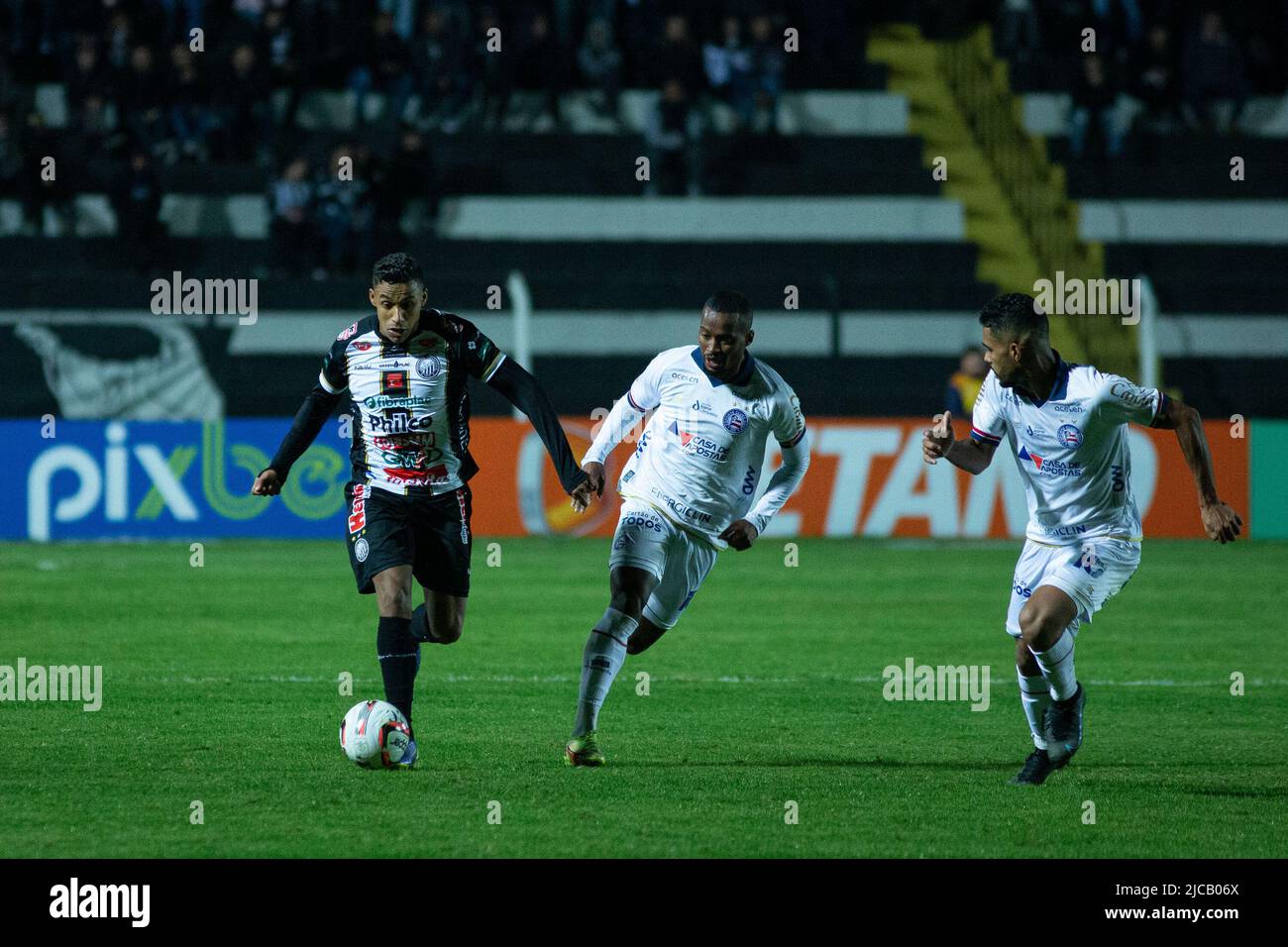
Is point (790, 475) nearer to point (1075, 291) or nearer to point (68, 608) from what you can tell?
point (68, 608)

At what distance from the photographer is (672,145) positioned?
25.3 m

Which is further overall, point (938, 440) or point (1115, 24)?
point (1115, 24)

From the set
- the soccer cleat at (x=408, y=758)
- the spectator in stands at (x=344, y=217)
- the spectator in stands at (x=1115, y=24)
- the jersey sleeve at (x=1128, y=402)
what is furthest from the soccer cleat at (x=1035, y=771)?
the spectator in stands at (x=1115, y=24)

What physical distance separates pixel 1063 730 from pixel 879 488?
11805mm

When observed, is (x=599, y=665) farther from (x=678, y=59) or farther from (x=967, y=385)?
(x=678, y=59)

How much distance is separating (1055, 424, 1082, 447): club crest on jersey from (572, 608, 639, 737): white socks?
2007 mm

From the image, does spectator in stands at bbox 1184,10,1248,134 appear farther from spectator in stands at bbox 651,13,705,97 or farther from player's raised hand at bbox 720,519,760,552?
player's raised hand at bbox 720,519,760,552

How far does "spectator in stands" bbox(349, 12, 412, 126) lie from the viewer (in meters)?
25.5

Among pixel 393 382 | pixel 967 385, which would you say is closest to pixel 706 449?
pixel 393 382

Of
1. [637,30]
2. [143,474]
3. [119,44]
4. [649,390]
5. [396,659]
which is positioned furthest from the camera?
[637,30]

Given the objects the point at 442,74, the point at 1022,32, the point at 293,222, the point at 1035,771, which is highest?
the point at 1022,32

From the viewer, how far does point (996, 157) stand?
27.1 meters

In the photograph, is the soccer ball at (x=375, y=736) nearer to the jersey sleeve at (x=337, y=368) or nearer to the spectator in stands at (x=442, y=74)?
the jersey sleeve at (x=337, y=368)

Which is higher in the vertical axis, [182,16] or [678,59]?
[182,16]
